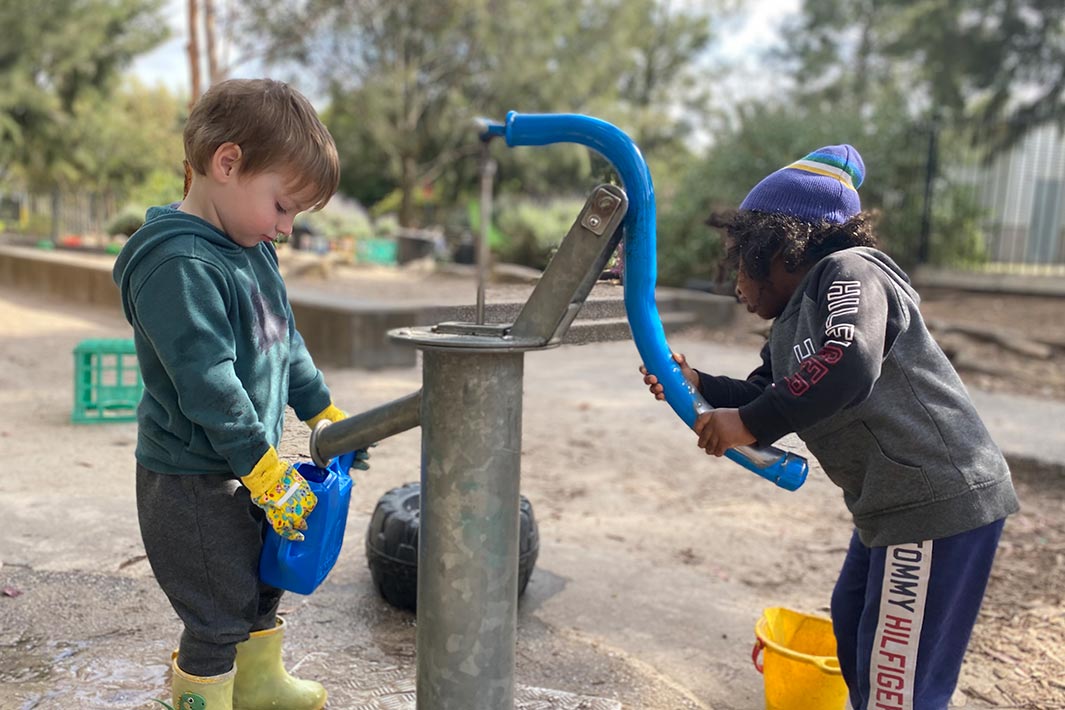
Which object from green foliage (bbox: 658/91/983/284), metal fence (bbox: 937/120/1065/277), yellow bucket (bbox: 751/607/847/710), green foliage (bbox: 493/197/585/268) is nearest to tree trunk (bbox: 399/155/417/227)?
green foliage (bbox: 493/197/585/268)

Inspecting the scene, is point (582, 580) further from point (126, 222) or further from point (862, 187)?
point (126, 222)

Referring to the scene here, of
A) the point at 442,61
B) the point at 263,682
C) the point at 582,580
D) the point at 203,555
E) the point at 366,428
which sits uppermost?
the point at 442,61

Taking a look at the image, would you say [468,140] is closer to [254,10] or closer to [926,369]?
[254,10]

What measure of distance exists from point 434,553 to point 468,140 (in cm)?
2541

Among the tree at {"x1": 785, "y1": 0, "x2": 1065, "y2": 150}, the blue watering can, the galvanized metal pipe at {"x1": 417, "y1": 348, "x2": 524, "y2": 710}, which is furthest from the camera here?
the tree at {"x1": 785, "y1": 0, "x2": 1065, "y2": 150}

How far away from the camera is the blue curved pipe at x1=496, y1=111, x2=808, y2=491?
1517mm

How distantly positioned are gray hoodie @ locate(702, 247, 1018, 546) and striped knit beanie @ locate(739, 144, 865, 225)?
0.10m

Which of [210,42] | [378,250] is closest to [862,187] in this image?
[210,42]

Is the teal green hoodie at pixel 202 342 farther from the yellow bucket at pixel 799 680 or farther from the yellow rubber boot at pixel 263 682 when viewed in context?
the yellow bucket at pixel 799 680

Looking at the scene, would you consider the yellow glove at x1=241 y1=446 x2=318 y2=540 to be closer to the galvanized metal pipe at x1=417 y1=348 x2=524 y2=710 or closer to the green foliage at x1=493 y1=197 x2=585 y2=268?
the galvanized metal pipe at x1=417 y1=348 x2=524 y2=710

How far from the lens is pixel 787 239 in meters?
1.89

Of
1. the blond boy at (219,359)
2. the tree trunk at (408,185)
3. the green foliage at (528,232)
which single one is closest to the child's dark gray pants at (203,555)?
the blond boy at (219,359)

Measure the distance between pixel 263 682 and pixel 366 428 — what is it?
732mm

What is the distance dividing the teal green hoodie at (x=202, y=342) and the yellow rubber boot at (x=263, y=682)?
469mm
